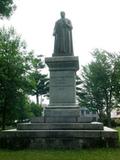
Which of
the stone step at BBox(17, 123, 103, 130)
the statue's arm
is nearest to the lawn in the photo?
the stone step at BBox(17, 123, 103, 130)

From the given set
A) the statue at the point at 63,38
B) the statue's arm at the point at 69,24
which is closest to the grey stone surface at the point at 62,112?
the statue at the point at 63,38

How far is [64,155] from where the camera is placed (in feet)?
42.0

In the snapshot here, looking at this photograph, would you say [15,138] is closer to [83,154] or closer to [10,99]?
[83,154]

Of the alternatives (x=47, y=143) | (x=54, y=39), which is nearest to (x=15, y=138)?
(x=47, y=143)

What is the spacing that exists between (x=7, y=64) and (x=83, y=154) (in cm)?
2191

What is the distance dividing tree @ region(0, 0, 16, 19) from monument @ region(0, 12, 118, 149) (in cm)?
333

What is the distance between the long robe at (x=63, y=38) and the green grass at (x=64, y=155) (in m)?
5.81

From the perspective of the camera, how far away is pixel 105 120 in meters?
49.5

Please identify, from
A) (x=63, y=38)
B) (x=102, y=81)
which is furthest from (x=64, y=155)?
(x=102, y=81)

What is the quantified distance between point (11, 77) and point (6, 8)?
63.6 ft

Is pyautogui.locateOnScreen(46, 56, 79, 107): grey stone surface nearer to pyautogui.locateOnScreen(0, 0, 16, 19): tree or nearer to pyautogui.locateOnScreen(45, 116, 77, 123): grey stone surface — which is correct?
pyautogui.locateOnScreen(45, 116, 77, 123): grey stone surface

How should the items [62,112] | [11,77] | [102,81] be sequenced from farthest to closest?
1. [102,81]
2. [11,77]
3. [62,112]

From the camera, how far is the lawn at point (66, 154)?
39.9ft

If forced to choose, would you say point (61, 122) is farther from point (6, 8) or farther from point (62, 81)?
point (6, 8)
